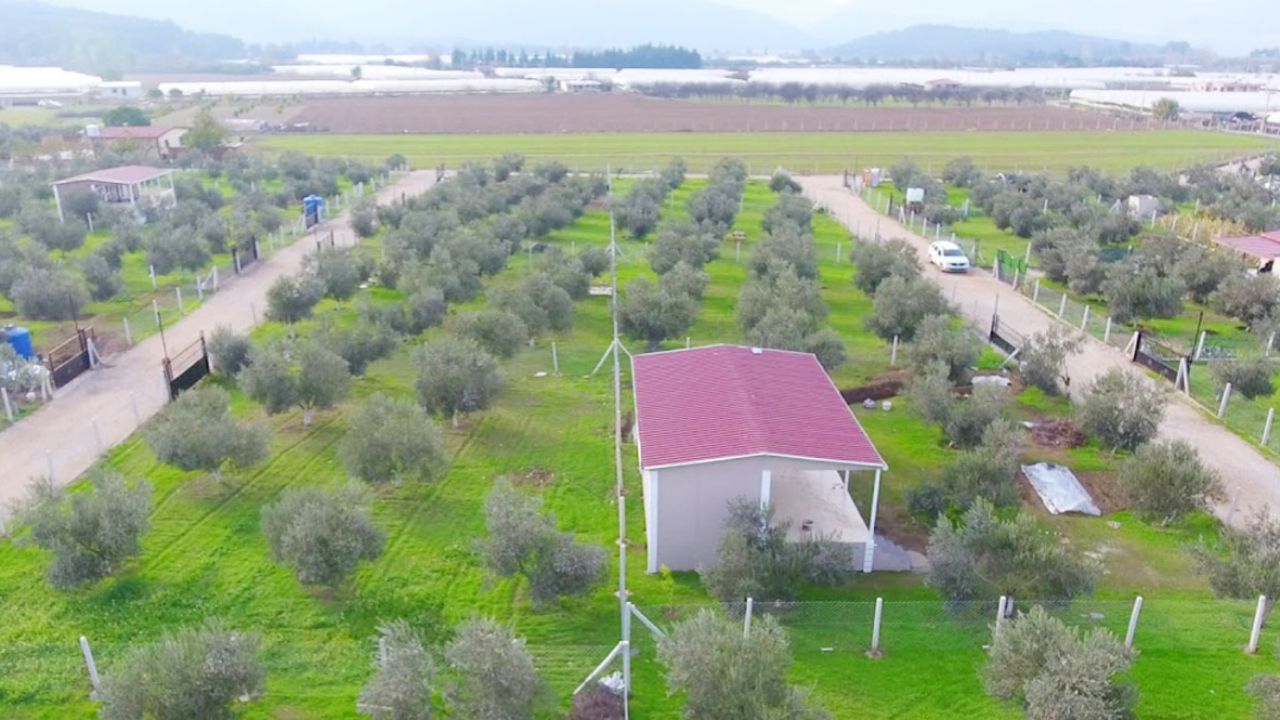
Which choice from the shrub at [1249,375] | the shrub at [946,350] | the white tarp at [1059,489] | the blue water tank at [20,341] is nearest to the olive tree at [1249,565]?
the white tarp at [1059,489]

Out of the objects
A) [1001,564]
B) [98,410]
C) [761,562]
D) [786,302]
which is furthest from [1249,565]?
[98,410]

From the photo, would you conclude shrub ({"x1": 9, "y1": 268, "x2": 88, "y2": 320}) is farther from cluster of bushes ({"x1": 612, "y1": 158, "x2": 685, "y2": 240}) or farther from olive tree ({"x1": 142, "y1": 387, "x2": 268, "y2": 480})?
cluster of bushes ({"x1": 612, "y1": 158, "x2": 685, "y2": 240})

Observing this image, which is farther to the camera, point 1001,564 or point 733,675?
point 1001,564

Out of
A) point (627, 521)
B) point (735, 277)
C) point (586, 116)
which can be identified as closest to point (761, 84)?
point (586, 116)

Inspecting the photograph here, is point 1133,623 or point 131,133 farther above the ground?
point 131,133

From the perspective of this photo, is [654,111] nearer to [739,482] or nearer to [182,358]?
[182,358]

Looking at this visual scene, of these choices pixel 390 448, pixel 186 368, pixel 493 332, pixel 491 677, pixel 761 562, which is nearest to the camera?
pixel 491 677

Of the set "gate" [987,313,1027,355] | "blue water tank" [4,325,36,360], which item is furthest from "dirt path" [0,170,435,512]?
"gate" [987,313,1027,355]

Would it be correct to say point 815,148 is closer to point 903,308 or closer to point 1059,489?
point 903,308
